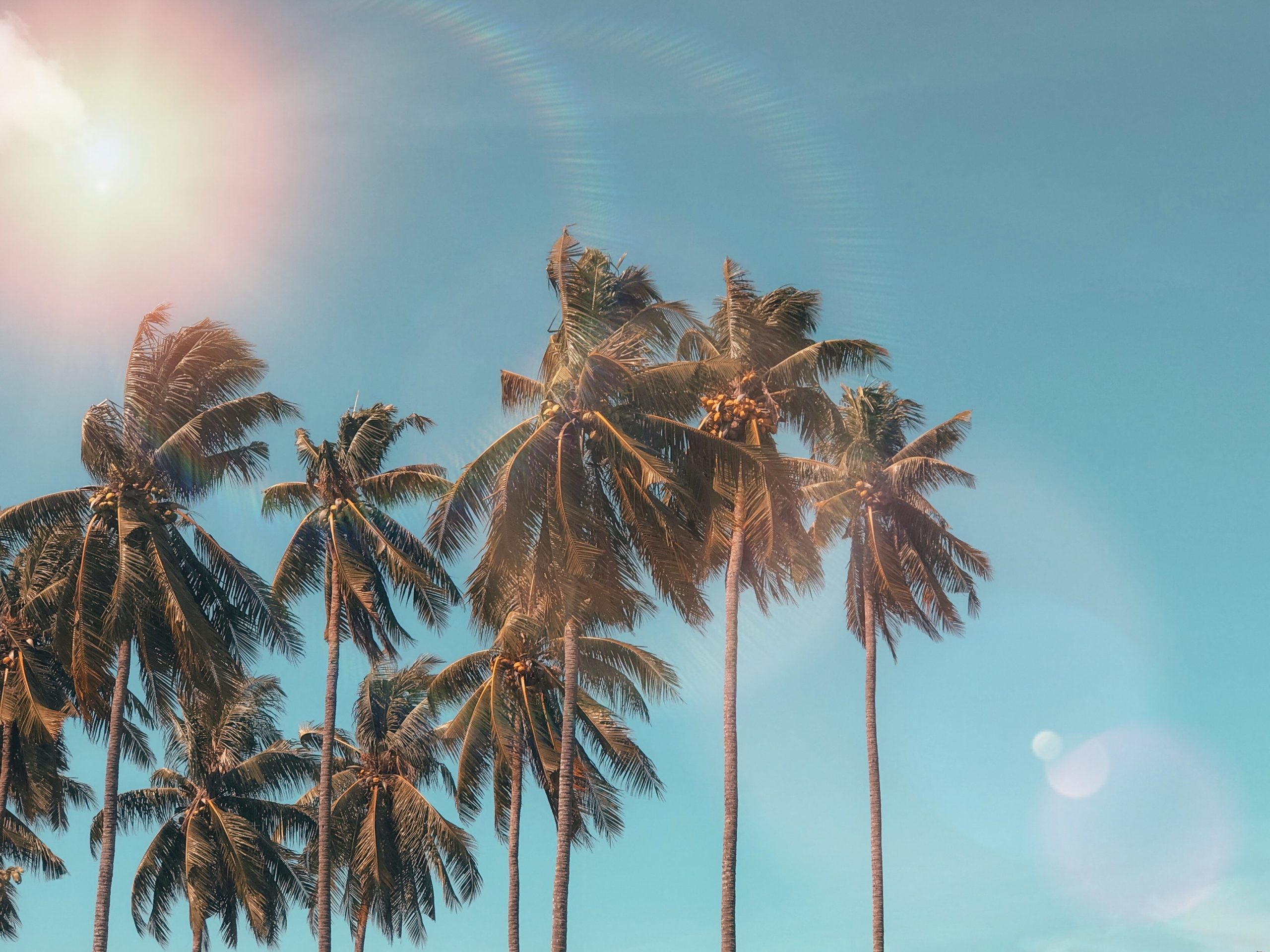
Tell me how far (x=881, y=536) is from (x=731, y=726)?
11360 millimetres

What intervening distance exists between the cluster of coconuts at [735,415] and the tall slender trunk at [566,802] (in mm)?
5063

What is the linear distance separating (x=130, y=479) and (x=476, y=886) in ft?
63.5

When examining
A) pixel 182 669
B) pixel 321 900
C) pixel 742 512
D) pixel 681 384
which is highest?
pixel 681 384

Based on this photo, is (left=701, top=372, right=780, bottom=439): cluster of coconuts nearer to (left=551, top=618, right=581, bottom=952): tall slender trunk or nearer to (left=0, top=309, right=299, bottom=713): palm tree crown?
(left=551, top=618, right=581, bottom=952): tall slender trunk

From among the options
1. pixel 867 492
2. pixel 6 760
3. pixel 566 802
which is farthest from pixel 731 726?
pixel 6 760

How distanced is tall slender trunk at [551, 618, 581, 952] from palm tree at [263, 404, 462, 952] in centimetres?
831

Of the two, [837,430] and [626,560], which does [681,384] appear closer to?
[626,560]

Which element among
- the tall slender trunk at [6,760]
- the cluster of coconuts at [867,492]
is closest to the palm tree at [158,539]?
the tall slender trunk at [6,760]

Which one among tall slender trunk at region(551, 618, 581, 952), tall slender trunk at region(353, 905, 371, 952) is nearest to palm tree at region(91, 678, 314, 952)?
tall slender trunk at region(353, 905, 371, 952)

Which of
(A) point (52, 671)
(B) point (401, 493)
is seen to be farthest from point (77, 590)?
(B) point (401, 493)

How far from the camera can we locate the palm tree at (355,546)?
34.6 m

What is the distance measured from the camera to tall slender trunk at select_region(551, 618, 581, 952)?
974 inches

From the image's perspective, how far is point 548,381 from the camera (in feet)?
88.0

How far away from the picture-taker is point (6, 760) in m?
34.8
